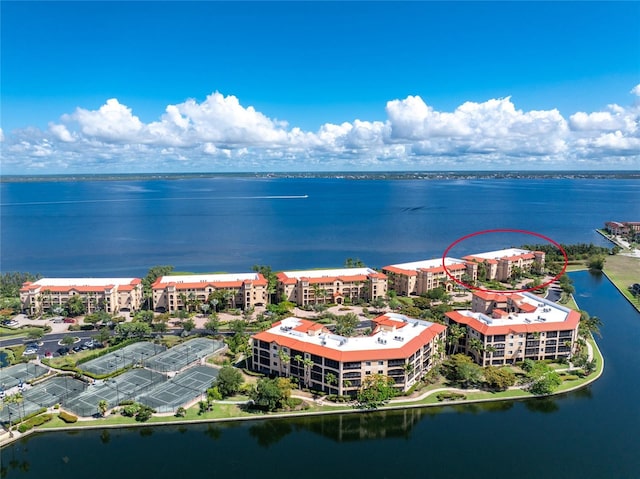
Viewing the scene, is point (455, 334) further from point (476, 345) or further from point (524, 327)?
point (524, 327)

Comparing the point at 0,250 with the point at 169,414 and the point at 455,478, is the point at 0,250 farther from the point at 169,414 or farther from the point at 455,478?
the point at 455,478

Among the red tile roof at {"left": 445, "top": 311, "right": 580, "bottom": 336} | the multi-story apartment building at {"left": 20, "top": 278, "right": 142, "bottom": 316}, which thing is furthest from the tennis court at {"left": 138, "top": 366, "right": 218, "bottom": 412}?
the red tile roof at {"left": 445, "top": 311, "right": 580, "bottom": 336}

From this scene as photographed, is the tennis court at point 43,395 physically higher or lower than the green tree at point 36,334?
lower

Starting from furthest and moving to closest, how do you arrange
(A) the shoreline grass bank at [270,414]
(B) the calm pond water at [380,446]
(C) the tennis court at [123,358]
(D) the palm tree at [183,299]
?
(D) the palm tree at [183,299] → (C) the tennis court at [123,358] → (A) the shoreline grass bank at [270,414] → (B) the calm pond water at [380,446]

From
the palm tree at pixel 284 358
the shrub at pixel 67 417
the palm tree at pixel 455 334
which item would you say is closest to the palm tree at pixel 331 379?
the palm tree at pixel 284 358

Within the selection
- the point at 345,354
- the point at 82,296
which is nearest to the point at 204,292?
the point at 82,296

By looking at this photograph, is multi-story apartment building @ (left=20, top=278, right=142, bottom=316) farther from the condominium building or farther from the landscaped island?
the condominium building

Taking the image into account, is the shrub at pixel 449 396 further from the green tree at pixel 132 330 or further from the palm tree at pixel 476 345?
the green tree at pixel 132 330
